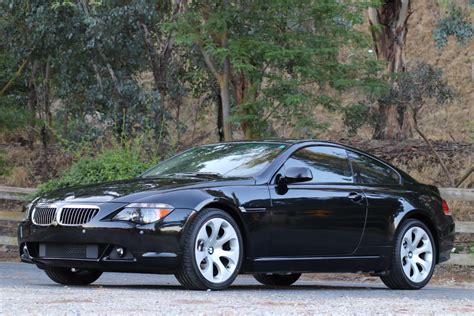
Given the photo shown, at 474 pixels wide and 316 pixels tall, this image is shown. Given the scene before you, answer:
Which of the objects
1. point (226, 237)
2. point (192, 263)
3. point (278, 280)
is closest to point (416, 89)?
point (278, 280)

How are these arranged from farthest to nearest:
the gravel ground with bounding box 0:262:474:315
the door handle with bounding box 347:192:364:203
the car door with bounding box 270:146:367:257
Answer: the door handle with bounding box 347:192:364:203 < the car door with bounding box 270:146:367:257 < the gravel ground with bounding box 0:262:474:315

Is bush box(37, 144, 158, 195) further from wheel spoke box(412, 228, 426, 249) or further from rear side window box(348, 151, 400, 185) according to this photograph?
wheel spoke box(412, 228, 426, 249)

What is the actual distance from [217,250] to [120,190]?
1.03 meters

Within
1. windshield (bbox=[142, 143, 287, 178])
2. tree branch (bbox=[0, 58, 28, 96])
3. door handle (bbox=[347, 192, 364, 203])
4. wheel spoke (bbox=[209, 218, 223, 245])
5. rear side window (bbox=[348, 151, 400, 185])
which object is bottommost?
wheel spoke (bbox=[209, 218, 223, 245])

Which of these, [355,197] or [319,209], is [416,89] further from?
[319,209]

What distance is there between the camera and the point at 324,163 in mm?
10992

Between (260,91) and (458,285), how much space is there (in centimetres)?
723

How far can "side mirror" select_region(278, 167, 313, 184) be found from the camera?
33.6 ft

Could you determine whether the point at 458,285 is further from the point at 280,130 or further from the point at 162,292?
the point at 280,130

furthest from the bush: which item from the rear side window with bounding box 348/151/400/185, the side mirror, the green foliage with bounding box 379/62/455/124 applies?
the green foliage with bounding box 379/62/455/124

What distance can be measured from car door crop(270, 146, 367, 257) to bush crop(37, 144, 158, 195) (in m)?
5.36

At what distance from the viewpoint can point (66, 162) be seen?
25.9 m

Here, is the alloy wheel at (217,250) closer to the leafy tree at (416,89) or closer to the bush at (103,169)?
the bush at (103,169)

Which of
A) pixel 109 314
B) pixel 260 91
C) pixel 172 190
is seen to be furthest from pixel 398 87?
pixel 109 314
